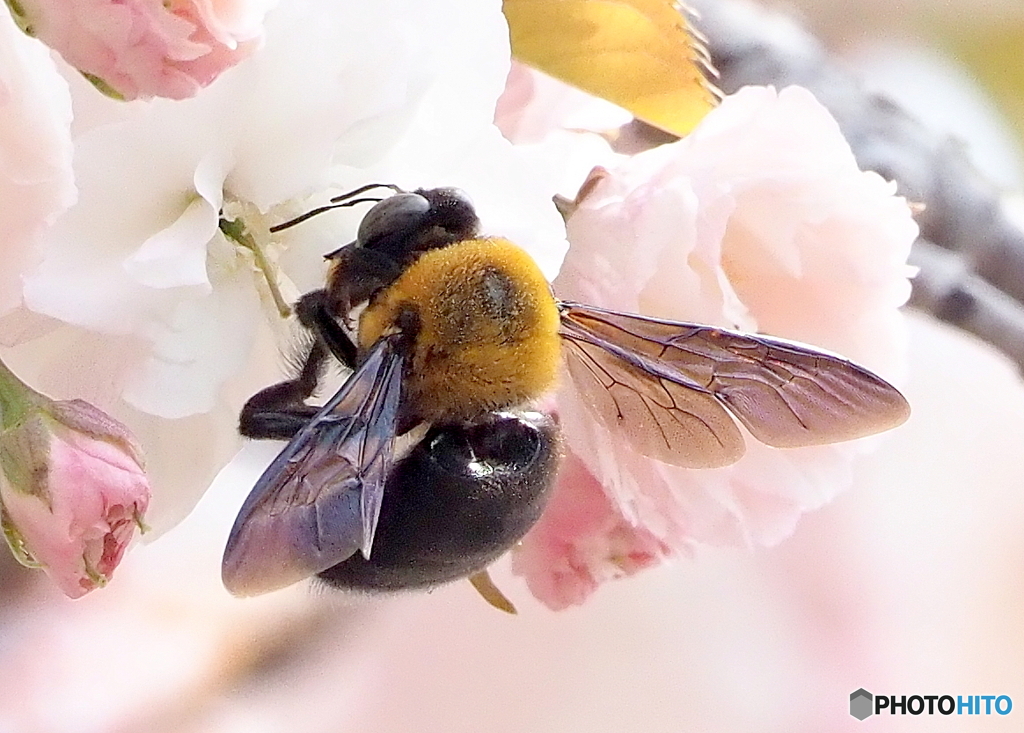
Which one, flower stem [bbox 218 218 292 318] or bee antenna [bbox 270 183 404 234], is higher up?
bee antenna [bbox 270 183 404 234]

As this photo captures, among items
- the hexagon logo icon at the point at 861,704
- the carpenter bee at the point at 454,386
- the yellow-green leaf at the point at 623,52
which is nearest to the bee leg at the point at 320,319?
the carpenter bee at the point at 454,386

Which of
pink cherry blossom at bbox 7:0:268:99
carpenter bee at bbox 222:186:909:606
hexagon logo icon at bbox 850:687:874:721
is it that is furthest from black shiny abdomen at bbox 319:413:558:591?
hexagon logo icon at bbox 850:687:874:721

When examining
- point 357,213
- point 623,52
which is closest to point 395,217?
point 357,213

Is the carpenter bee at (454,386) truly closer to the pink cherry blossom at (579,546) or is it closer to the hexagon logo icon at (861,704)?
the pink cherry blossom at (579,546)

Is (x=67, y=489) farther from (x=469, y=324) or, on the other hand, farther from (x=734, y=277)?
(x=734, y=277)

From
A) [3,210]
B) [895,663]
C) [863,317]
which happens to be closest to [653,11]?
[863,317]

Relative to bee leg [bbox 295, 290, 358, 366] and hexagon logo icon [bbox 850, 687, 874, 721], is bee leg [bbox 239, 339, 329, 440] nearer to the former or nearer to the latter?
bee leg [bbox 295, 290, 358, 366]

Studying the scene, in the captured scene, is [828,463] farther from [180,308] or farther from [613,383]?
[180,308]
